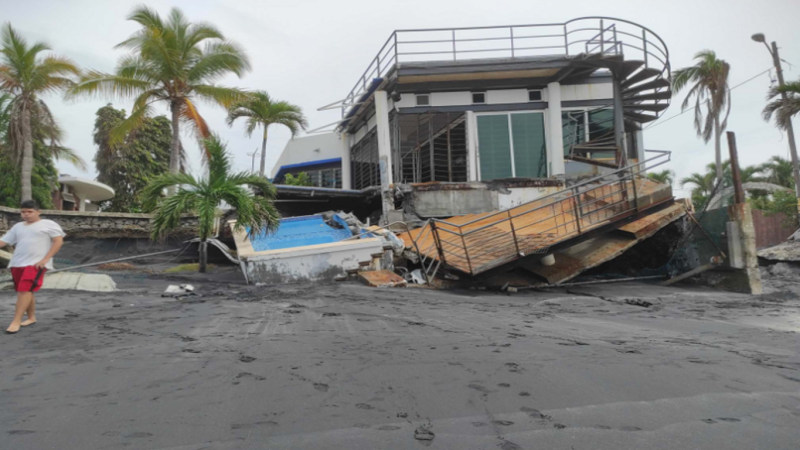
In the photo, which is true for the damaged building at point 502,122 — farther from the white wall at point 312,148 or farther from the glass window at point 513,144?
the white wall at point 312,148

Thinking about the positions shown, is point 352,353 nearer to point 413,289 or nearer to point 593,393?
point 593,393

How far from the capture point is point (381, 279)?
8609mm

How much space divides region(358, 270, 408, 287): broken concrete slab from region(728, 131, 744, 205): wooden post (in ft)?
21.8

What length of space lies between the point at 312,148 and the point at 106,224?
41.9ft

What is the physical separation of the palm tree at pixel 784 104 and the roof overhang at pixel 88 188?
92.4 ft


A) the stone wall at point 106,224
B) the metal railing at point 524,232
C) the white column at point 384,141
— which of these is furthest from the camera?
the white column at point 384,141

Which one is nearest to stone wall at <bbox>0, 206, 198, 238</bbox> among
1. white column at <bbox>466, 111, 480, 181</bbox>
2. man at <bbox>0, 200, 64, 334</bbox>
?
white column at <bbox>466, 111, 480, 181</bbox>

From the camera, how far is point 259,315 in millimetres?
5492

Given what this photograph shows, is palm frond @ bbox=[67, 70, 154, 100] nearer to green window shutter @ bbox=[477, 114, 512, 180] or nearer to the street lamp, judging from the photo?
green window shutter @ bbox=[477, 114, 512, 180]

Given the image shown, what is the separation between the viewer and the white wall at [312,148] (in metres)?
25.5

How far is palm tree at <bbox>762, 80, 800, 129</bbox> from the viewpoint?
16.9 metres

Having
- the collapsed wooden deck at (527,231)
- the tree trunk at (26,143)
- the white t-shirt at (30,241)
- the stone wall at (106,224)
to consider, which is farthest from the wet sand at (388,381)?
the tree trunk at (26,143)

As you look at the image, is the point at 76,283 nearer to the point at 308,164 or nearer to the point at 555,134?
the point at 555,134

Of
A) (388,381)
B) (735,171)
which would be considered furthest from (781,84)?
(388,381)
